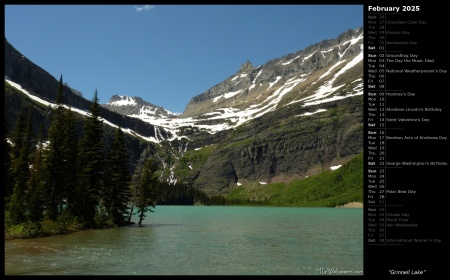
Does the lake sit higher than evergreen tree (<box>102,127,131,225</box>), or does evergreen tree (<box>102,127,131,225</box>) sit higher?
evergreen tree (<box>102,127,131,225</box>)

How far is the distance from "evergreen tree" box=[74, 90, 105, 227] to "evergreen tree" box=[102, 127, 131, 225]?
219 centimetres

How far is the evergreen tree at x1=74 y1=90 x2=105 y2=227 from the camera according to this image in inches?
2830

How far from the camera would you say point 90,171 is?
76.1m

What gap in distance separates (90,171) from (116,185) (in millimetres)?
7000

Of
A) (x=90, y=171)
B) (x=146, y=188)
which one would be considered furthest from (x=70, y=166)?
(x=146, y=188)

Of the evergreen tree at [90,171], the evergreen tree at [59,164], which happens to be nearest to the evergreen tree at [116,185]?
the evergreen tree at [90,171]
